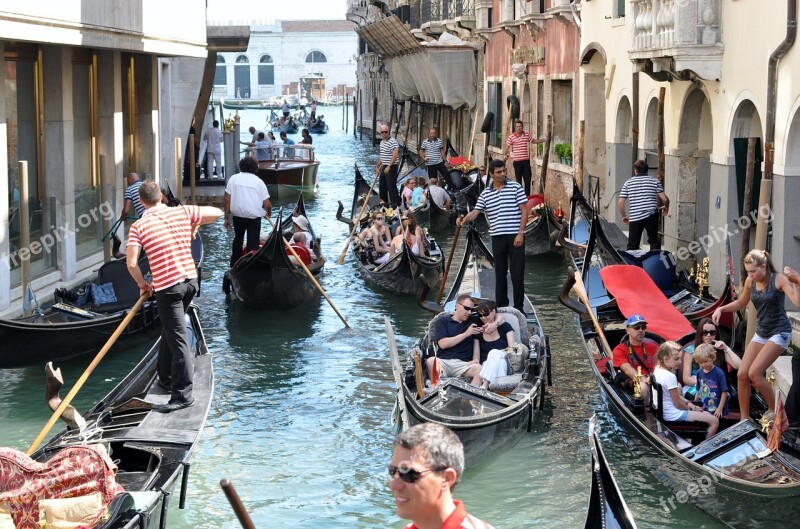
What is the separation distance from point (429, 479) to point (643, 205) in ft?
18.1

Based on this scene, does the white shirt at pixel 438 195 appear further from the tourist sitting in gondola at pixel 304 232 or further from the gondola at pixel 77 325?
the gondola at pixel 77 325

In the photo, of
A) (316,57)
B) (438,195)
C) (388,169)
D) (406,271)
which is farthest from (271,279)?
(316,57)

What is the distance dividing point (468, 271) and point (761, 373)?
2.41m

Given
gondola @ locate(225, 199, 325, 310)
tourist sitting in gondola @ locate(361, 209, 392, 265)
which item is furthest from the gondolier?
tourist sitting in gondola @ locate(361, 209, 392, 265)

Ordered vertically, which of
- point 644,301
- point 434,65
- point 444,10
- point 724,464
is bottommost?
point 724,464

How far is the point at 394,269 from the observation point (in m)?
7.40

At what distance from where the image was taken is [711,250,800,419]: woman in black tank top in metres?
3.89

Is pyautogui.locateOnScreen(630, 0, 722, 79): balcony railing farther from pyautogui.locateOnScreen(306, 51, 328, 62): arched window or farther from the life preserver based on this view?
pyautogui.locateOnScreen(306, 51, 328, 62): arched window

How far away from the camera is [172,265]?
12.8ft

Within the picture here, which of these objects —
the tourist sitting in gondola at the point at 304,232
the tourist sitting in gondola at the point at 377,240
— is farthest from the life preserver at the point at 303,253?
the tourist sitting in gondola at the point at 377,240

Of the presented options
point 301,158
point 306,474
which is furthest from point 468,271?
point 301,158

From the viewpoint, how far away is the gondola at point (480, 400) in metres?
3.93

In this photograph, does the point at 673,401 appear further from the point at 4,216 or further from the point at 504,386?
the point at 4,216

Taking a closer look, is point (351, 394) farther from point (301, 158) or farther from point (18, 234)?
point (301, 158)
